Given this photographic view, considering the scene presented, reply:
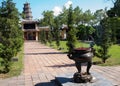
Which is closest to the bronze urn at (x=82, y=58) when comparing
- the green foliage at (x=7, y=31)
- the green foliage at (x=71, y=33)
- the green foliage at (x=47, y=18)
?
the green foliage at (x=7, y=31)

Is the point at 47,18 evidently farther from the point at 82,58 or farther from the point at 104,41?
the point at 82,58

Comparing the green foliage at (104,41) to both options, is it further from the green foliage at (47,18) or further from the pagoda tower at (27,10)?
the pagoda tower at (27,10)

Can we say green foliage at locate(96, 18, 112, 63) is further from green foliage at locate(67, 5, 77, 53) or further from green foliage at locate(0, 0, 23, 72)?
green foliage at locate(67, 5, 77, 53)

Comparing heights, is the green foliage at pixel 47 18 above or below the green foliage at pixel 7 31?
above

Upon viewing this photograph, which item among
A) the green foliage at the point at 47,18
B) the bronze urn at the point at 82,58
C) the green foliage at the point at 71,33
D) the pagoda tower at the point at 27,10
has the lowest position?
the bronze urn at the point at 82,58

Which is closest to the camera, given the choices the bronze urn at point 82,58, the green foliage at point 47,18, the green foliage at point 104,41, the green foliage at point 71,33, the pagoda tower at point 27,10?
the bronze urn at point 82,58

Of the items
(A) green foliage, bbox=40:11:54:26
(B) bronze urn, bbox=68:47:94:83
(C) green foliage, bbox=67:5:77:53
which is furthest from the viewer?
(A) green foliage, bbox=40:11:54:26

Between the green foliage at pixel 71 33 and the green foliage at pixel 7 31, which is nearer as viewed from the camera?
the green foliage at pixel 7 31

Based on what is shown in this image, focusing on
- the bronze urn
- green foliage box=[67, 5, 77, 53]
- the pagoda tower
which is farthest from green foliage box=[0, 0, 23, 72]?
the pagoda tower

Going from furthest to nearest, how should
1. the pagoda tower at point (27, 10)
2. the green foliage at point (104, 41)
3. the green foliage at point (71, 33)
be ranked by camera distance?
the pagoda tower at point (27, 10) < the green foliage at point (71, 33) < the green foliage at point (104, 41)

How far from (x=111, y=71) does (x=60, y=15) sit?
190 feet

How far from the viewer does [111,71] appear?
1174 centimetres

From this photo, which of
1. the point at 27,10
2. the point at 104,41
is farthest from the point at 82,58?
the point at 27,10

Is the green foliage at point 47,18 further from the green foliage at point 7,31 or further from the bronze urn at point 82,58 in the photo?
the bronze urn at point 82,58
